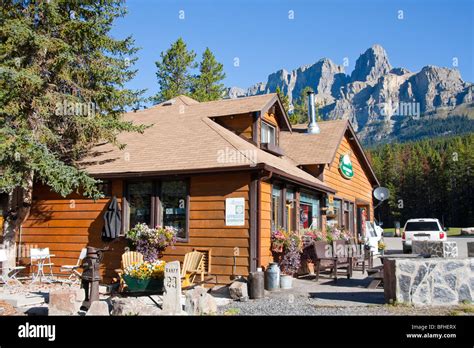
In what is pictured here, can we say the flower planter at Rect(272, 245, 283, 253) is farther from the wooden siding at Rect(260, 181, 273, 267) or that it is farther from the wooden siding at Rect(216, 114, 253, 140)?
the wooden siding at Rect(216, 114, 253, 140)

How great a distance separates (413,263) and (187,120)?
990 centimetres

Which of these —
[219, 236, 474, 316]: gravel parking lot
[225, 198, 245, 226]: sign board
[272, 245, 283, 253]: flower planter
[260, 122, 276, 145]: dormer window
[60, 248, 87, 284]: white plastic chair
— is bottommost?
[219, 236, 474, 316]: gravel parking lot

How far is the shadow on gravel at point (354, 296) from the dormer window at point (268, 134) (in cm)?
676

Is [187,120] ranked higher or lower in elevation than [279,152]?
higher

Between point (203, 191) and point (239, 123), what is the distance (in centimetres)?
422

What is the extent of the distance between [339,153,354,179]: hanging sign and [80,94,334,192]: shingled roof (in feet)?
11.1

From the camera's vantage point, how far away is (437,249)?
1050 centimetres

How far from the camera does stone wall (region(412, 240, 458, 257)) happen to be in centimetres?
1034

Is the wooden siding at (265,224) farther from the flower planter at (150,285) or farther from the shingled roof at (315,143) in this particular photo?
the shingled roof at (315,143)

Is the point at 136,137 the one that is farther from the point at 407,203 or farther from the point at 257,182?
the point at 407,203

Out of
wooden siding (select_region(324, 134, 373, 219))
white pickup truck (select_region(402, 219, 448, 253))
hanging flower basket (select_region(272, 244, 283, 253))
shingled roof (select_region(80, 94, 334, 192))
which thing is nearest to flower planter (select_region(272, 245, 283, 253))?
hanging flower basket (select_region(272, 244, 283, 253))

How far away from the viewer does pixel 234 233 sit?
11.8m
